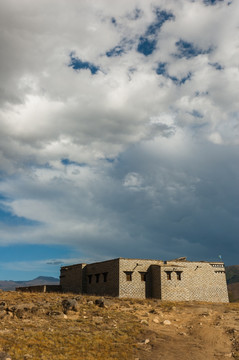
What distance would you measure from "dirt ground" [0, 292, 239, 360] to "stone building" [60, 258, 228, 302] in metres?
9.13

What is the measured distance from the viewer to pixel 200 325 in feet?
78.9

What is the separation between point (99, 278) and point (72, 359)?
25.3m

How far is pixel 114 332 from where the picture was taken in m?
21.6

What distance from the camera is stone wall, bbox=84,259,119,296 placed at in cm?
3906

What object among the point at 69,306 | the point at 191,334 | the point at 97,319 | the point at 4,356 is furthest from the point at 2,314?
the point at 191,334

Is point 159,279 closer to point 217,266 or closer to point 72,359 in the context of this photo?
point 217,266

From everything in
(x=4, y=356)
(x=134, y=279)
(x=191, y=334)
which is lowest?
(x=4, y=356)

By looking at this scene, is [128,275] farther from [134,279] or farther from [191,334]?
[191,334]

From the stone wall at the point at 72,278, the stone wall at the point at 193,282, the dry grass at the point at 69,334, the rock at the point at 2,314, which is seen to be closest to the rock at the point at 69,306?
the dry grass at the point at 69,334

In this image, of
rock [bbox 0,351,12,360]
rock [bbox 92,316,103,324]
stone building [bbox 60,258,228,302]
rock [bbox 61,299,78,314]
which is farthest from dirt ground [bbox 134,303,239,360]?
stone building [bbox 60,258,228,302]

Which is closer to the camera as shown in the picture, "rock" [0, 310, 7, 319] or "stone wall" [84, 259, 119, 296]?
"rock" [0, 310, 7, 319]

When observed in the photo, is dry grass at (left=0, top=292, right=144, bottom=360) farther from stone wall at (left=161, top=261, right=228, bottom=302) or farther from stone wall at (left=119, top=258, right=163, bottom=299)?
stone wall at (left=161, top=261, right=228, bottom=302)

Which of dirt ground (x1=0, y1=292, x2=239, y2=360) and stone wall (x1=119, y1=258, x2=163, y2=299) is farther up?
stone wall (x1=119, y1=258, x2=163, y2=299)

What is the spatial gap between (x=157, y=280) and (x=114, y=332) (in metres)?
18.3
